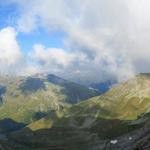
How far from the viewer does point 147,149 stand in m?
189

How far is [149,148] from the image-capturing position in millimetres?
191125

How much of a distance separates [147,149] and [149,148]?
2.58 metres

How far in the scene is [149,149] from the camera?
18612cm

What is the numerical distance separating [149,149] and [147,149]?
9.74 feet

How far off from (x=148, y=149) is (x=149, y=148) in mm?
3967

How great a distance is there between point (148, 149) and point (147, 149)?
1.67 m

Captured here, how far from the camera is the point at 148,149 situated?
7377 inches

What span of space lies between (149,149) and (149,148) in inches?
202
